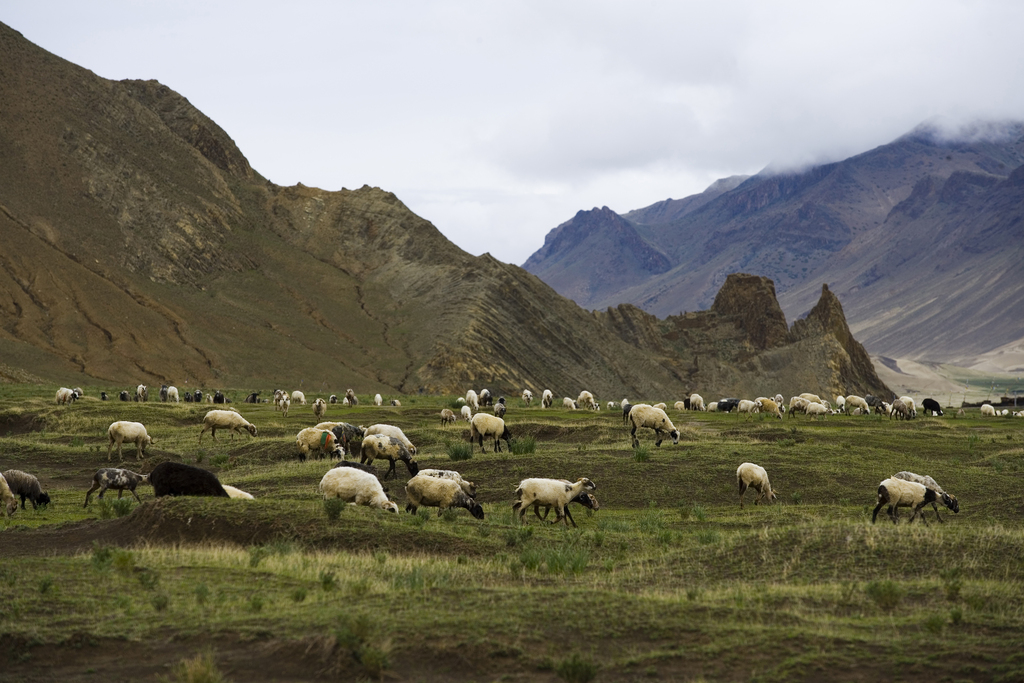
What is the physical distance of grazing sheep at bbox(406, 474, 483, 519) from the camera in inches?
893

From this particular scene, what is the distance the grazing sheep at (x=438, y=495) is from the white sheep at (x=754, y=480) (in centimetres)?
823

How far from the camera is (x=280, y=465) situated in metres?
32.2

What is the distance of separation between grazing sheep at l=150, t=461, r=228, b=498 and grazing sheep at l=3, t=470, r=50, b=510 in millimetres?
4807

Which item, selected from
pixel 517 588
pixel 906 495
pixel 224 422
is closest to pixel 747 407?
pixel 224 422

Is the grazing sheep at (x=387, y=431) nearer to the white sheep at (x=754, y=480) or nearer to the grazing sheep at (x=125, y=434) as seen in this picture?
the grazing sheep at (x=125, y=434)

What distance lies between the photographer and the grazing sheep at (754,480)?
2639cm

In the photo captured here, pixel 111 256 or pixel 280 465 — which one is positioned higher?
A: pixel 111 256

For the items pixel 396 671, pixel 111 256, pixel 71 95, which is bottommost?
pixel 396 671

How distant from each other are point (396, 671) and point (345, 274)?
13922 centimetres

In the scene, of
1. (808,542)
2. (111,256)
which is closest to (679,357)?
(111,256)

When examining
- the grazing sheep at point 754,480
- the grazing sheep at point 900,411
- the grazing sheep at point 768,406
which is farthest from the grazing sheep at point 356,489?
the grazing sheep at point 900,411

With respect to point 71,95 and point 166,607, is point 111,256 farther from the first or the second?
point 166,607

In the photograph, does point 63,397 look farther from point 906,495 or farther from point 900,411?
point 900,411

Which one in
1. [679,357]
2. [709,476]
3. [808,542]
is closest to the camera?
[808,542]
